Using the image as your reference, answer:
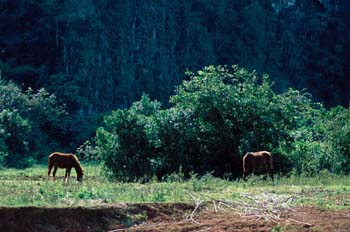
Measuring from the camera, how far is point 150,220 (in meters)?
12.5

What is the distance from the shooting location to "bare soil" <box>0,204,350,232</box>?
11.9 m

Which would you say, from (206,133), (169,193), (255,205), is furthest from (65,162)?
(255,205)

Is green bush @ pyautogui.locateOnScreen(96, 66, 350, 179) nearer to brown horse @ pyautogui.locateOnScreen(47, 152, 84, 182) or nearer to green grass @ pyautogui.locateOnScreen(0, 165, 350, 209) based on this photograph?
brown horse @ pyautogui.locateOnScreen(47, 152, 84, 182)

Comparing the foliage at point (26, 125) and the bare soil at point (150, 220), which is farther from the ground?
the foliage at point (26, 125)

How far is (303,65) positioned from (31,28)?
26.7 metres

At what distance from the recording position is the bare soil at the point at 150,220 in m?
11.9

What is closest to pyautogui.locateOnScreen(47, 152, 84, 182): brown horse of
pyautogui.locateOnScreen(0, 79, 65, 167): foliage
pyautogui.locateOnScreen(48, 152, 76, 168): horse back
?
pyautogui.locateOnScreen(48, 152, 76, 168): horse back

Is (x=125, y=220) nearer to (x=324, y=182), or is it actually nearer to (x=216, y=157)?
(x=324, y=182)

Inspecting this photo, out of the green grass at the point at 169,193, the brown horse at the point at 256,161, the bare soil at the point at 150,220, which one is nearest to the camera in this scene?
the bare soil at the point at 150,220

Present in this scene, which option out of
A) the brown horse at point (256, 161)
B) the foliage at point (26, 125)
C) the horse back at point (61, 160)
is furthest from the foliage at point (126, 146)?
the foliage at point (26, 125)

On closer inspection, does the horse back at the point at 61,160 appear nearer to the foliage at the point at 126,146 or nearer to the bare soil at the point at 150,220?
the foliage at the point at 126,146

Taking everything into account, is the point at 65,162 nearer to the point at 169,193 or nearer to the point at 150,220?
the point at 169,193

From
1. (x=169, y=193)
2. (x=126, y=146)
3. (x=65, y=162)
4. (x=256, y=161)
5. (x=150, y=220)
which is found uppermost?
(x=126, y=146)

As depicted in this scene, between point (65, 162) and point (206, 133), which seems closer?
point (65, 162)
